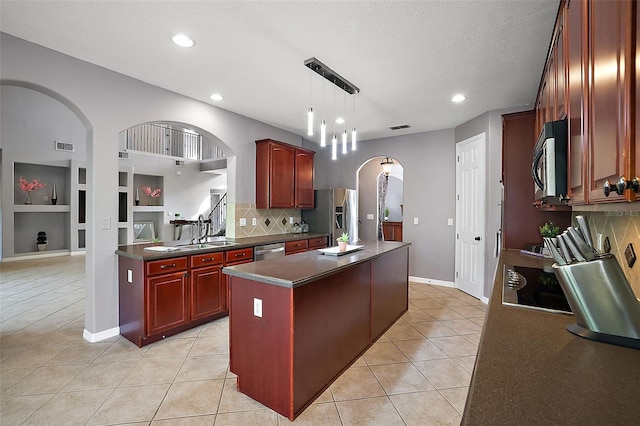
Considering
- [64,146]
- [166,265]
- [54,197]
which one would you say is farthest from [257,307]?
[54,197]

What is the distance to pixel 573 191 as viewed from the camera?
1173 millimetres

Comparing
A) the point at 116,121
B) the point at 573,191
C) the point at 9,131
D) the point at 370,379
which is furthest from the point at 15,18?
the point at 9,131

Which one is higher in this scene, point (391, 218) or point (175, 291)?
point (391, 218)

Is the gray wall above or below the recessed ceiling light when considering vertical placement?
below

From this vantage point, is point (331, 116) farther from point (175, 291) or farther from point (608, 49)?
point (608, 49)

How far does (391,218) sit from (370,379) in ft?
24.7

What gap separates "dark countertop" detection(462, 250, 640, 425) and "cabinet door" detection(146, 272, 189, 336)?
291 cm

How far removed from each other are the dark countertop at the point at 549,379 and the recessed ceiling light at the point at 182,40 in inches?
112

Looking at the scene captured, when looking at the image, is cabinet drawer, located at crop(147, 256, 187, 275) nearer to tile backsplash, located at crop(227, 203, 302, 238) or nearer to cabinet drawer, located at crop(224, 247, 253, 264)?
cabinet drawer, located at crop(224, 247, 253, 264)

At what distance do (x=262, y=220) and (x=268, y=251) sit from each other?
2.93 ft

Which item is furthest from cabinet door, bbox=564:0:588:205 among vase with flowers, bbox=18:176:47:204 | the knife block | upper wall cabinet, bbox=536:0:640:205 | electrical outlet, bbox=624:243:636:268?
vase with flowers, bbox=18:176:47:204

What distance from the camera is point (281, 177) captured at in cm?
481

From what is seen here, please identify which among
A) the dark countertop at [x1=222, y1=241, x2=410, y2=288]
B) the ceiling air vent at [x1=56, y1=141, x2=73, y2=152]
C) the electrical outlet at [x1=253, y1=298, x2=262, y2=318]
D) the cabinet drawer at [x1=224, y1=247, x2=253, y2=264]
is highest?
the ceiling air vent at [x1=56, y1=141, x2=73, y2=152]

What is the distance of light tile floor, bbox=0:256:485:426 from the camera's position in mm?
1958
